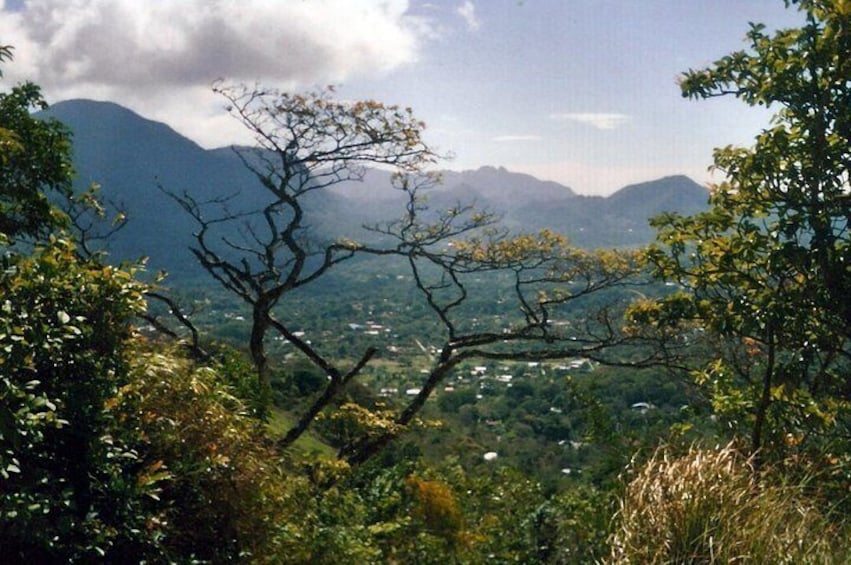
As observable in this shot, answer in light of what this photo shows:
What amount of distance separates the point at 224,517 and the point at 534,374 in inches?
3036

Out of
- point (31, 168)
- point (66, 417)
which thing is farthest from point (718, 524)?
point (31, 168)

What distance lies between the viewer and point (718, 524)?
293cm

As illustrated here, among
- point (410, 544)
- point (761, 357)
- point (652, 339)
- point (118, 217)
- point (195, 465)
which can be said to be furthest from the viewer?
point (652, 339)

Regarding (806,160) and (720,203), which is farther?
(720,203)

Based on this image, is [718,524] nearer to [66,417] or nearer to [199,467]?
[199,467]

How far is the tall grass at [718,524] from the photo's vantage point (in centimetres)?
282

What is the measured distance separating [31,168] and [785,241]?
5.46m

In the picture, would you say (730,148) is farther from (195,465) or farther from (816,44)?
(195,465)

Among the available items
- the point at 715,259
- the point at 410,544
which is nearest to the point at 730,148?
the point at 715,259

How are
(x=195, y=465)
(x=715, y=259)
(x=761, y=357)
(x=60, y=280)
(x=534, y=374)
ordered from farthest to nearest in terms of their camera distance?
(x=534, y=374), (x=761, y=357), (x=715, y=259), (x=195, y=465), (x=60, y=280)

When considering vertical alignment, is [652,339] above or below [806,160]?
below

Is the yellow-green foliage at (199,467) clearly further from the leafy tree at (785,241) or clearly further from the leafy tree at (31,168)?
the leafy tree at (785,241)

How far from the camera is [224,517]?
3.15m

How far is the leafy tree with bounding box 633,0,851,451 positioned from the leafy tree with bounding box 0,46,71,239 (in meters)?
4.56
